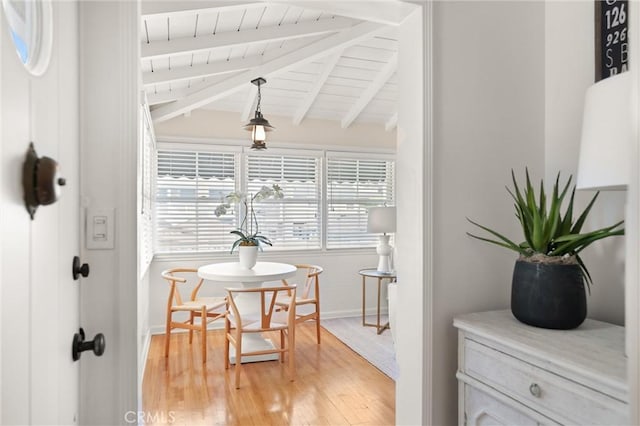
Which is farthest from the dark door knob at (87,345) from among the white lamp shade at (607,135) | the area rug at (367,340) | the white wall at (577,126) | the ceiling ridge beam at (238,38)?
the area rug at (367,340)

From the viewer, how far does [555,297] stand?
1.33 m

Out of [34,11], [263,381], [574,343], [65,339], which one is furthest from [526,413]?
[263,381]

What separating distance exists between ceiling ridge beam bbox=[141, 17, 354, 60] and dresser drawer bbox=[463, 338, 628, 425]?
2.40 metres

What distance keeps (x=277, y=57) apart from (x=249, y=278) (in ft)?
6.23

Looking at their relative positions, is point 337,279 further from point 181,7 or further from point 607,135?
point 607,135

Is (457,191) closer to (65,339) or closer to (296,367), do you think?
(65,339)

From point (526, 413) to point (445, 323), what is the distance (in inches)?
17.1

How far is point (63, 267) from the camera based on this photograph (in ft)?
3.29

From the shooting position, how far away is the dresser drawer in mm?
1025

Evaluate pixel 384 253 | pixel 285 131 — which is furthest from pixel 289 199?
pixel 384 253

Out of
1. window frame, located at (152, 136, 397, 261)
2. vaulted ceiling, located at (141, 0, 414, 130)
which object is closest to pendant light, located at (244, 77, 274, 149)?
vaulted ceiling, located at (141, 0, 414, 130)

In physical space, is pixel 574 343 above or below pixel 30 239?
below

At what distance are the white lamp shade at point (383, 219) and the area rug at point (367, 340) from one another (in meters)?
1.11

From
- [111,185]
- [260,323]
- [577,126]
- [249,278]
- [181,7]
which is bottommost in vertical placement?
[260,323]
